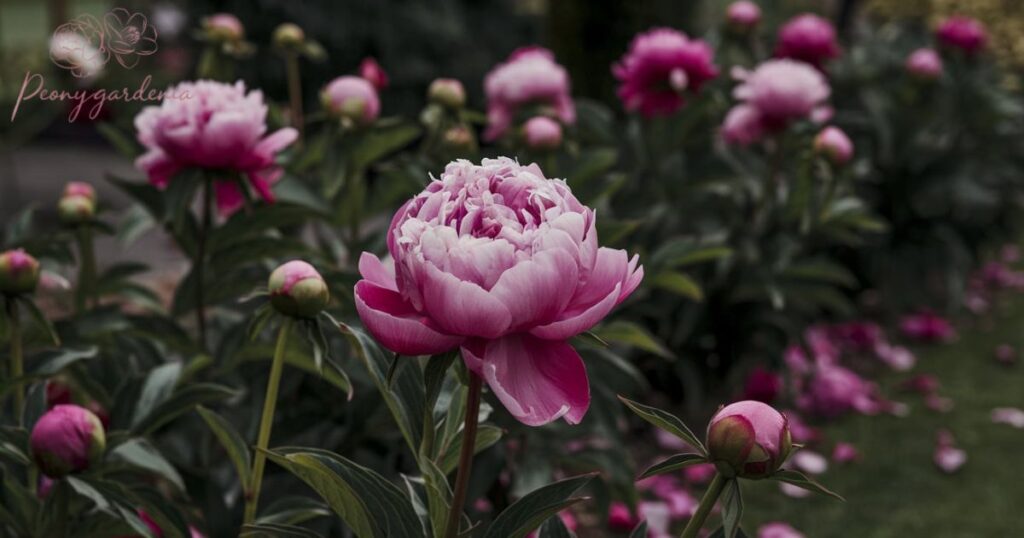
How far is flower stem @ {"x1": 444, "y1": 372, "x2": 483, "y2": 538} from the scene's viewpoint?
0.85 m

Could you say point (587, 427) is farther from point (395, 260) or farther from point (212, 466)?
point (395, 260)

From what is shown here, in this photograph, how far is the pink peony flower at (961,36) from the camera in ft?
11.0

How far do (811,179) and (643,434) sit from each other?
2.53ft

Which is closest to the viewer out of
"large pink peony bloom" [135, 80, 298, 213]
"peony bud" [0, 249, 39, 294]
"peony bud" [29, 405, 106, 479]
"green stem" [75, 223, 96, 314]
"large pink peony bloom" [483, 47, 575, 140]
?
"peony bud" [29, 405, 106, 479]

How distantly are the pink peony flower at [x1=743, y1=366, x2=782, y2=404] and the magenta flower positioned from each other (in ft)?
2.67

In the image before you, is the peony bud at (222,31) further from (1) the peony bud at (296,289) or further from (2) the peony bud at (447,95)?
(1) the peony bud at (296,289)

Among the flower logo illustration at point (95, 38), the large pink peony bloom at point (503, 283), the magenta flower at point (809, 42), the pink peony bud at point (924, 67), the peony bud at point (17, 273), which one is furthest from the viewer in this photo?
the pink peony bud at point (924, 67)

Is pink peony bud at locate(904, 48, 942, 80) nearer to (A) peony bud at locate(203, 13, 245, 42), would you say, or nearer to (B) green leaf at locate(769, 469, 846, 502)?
(A) peony bud at locate(203, 13, 245, 42)

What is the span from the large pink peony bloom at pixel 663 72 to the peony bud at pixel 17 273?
146cm

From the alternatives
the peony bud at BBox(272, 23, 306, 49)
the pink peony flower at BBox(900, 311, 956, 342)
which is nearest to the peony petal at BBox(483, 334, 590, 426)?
the peony bud at BBox(272, 23, 306, 49)

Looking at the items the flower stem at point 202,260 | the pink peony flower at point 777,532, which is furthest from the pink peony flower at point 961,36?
the flower stem at point 202,260

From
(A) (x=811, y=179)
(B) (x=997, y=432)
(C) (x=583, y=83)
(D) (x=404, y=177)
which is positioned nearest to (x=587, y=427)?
(D) (x=404, y=177)

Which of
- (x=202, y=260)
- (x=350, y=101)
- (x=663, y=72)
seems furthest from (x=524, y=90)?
(x=202, y=260)

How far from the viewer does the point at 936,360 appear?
130 inches
